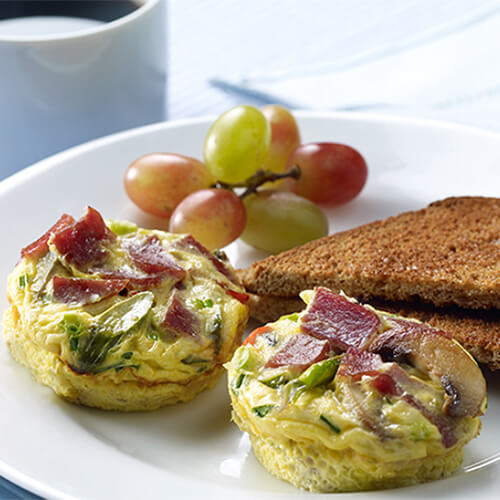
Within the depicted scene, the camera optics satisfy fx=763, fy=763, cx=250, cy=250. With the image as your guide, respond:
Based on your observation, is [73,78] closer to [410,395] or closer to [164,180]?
[164,180]

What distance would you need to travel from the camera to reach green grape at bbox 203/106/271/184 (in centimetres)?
271

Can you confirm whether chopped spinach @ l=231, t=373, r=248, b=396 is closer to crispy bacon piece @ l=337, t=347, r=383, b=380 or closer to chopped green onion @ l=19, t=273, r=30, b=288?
crispy bacon piece @ l=337, t=347, r=383, b=380

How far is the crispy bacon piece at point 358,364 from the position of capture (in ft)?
5.46

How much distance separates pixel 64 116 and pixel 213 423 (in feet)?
5.86

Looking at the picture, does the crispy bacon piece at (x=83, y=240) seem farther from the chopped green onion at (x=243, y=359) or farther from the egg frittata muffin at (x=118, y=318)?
the chopped green onion at (x=243, y=359)

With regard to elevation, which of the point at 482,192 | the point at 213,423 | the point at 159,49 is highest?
the point at 159,49

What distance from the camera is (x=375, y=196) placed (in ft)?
10.1

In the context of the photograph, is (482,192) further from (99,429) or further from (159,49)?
(99,429)

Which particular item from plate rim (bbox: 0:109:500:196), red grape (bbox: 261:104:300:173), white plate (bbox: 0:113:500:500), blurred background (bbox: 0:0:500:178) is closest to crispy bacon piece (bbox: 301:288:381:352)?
white plate (bbox: 0:113:500:500)

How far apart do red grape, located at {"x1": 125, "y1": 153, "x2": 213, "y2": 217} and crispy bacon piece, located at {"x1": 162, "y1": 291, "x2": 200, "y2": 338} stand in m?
0.86

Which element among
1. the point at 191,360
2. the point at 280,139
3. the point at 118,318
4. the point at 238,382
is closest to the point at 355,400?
the point at 238,382

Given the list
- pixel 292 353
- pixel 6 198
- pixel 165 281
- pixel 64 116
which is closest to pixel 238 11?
pixel 64 116

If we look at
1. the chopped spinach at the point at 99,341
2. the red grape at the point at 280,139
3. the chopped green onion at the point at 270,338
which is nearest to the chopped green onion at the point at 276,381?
the chopped green onion at the point at 270,338

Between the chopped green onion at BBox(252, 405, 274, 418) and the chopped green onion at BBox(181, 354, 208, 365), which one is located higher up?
the chopped green onion at BBox(252, 405, 274, 418)
